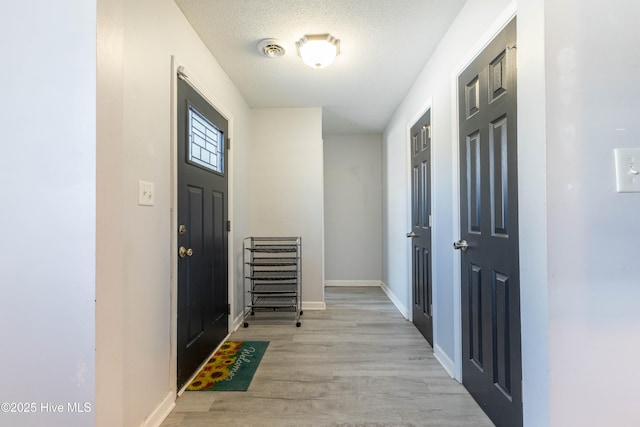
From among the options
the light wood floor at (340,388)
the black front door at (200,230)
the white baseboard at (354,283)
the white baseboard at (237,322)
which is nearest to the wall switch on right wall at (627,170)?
the light wood floor at (340,388)

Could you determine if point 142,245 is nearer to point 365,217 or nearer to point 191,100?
point 191,100

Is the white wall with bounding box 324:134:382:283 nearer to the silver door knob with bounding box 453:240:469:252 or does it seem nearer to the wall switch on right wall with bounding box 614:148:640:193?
the silver door knob with bounding box 453:240:469:252

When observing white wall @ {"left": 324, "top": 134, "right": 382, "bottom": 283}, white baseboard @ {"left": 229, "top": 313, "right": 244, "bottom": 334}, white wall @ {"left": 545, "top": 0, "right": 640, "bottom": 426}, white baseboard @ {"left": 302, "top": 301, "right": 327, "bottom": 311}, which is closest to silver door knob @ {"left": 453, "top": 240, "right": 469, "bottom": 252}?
white wall @ {"left": 545, "top": 0, "right": 640, "bottom": 426}

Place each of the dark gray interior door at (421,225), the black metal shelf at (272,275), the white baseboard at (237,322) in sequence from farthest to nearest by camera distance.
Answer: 1. the black metal shelf at (272,275)
2. the white baseboard at (237,322)
3. the dark gray interior door at (421,225)

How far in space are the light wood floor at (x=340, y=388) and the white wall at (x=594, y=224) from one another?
0.87 meters

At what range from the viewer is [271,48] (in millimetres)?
2174

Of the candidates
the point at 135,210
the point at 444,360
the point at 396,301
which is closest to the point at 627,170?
the point at 444,360

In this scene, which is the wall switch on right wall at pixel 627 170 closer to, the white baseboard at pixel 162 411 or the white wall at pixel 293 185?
the white baseboard at pixel 162 411

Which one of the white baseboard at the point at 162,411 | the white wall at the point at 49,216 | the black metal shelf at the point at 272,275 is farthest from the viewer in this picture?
the black metal shelf at the point at 272,275

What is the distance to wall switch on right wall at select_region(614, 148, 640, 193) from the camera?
81 cm

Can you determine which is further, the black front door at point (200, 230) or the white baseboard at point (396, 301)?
the white baseboard at point (396, 301)

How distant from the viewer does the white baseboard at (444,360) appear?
193 centimetres

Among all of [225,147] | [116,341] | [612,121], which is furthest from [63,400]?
[225,147]

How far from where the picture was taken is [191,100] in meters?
1.95
